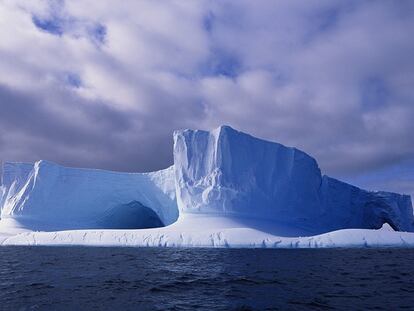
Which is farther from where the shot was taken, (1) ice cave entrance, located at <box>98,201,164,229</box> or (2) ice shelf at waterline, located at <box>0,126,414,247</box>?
(1) ice cave entrance, located at <box>98,201,164,229</box>

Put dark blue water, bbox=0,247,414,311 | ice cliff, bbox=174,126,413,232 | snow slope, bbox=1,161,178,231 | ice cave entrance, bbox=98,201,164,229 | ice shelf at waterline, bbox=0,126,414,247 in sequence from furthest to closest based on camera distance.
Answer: ice cave entrance, bbox=98,201,164,229
snow slope, bbox=1,161,178,231
ice cliff, bbox=174,126,413,232
ice shelf at waterline, bbox=0,126,414,247
dark blue water, bbox=0,247,414,311

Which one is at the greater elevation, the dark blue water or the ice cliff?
the ice cliff

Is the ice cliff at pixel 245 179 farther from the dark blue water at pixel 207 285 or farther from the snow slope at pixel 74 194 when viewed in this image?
the dark blue water at pixel 207 285

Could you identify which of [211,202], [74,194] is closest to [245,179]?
[211,202]

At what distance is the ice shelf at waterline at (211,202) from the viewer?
19453 millimetres

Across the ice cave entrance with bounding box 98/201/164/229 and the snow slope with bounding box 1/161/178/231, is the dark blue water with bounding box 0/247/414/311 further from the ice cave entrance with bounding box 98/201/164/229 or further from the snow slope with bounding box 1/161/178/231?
the ice cave entrance with bounding box 98/201/164/229

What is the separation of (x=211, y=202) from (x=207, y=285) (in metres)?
12.9

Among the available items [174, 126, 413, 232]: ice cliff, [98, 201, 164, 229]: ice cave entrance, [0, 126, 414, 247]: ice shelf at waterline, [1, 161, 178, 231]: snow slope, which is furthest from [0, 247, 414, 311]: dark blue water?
[98, 201, 164, 229]: ice cave entrance

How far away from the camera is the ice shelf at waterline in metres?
19.5

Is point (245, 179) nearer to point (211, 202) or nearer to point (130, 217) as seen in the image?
point (211, 202)

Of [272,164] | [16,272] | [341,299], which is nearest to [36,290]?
[16,272]

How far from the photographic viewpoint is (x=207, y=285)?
9297 millimetres

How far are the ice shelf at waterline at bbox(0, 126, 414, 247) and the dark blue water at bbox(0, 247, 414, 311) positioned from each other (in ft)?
17.8

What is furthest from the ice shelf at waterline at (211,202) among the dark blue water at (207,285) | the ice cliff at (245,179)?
the dark blue water at (207,285)
